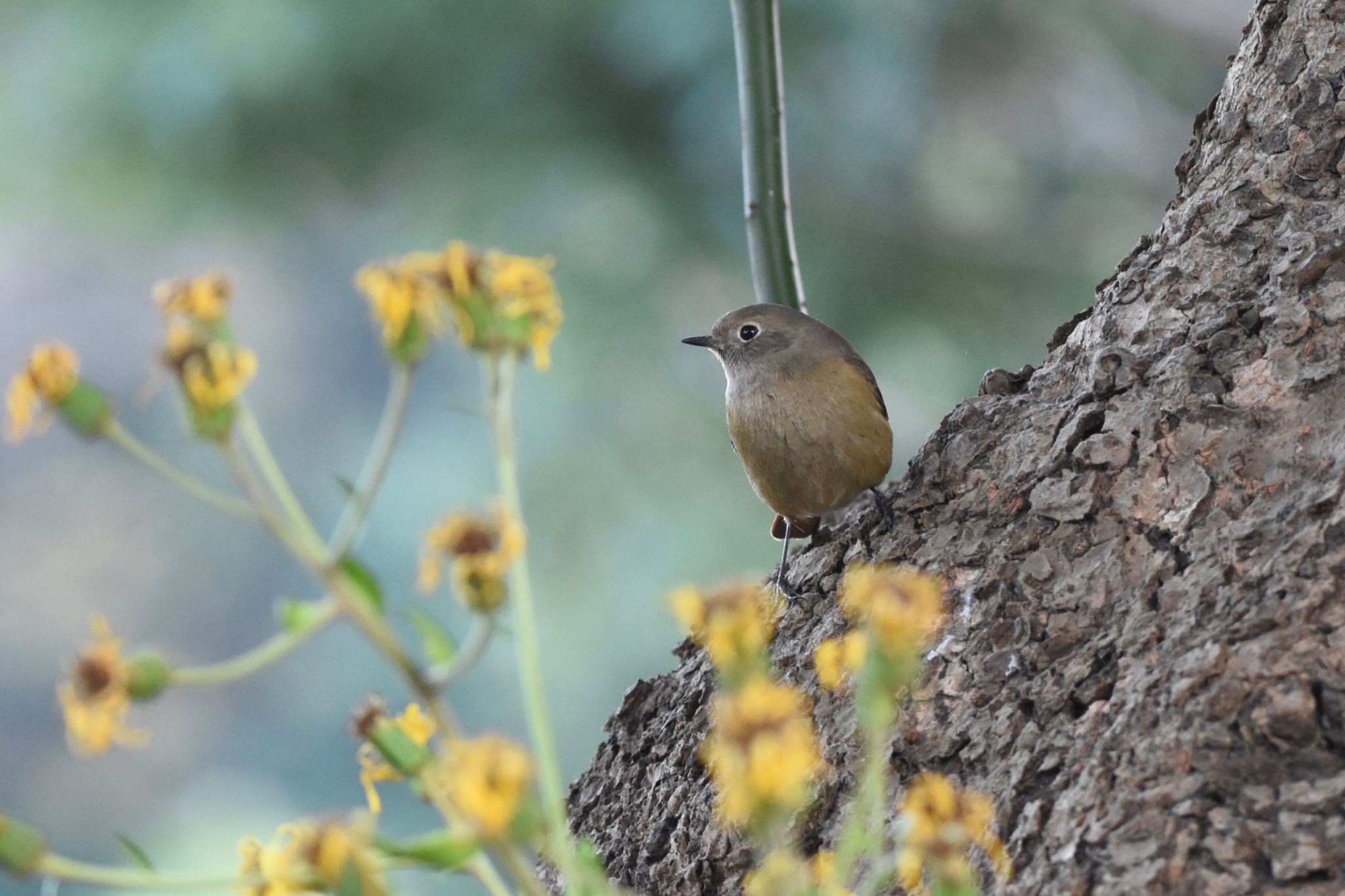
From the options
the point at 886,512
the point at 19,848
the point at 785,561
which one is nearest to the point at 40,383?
the point at 19,848

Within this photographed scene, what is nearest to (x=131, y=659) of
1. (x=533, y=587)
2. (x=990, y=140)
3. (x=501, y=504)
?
(x=501, y=504)

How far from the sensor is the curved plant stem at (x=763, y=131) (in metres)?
1.70

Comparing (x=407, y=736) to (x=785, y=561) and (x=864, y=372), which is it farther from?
(x=864, y=372)

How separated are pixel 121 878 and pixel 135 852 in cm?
12

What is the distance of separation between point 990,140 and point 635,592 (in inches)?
73.5

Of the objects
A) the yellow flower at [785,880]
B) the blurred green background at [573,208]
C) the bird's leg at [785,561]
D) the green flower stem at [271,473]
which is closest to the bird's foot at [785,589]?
the bird's leg at [785,561]

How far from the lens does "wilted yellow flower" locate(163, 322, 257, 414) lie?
53 centimetres

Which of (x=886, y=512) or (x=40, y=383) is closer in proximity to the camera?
(x=40, y=383)

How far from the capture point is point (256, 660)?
518 millimetres

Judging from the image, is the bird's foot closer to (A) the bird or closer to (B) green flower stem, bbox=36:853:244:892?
(A) the bird

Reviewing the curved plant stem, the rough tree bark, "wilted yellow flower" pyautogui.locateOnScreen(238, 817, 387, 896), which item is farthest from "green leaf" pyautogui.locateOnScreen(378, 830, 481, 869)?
the curved plant stem

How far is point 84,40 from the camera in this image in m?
4.06

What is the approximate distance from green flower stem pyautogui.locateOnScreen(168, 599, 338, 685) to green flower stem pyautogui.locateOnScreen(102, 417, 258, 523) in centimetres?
5

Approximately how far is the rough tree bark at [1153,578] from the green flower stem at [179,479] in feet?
1.94
